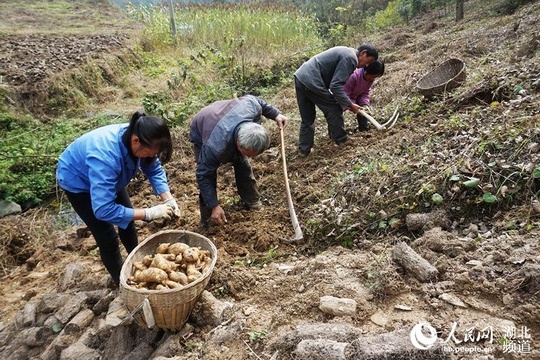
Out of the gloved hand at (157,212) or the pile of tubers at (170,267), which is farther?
the gloved hand at (157,212)

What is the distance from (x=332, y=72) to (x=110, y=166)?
284cm

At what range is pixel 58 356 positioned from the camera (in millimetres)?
2787

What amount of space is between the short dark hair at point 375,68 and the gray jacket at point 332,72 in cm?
20

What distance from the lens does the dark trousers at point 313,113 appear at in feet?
14.7

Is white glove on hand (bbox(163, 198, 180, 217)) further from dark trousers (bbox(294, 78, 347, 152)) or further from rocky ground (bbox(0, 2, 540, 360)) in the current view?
dark trousers (bbox(294, 78, 347, 152))

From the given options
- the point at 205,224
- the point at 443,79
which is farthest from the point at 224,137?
the point at 443,79

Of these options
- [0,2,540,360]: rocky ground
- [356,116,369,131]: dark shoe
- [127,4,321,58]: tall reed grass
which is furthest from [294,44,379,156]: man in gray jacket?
[127,4,321,58]: tall reed grass

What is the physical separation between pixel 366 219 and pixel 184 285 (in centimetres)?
159

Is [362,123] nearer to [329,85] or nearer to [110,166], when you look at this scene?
[329,85]

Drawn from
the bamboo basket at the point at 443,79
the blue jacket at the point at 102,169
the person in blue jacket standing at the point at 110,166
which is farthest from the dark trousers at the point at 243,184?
the bamboo basket at the point at 443,79

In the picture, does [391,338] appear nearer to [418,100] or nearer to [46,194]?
[418,100]

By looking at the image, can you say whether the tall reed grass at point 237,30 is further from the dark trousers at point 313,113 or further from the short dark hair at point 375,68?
the short dark hair at point 375,68

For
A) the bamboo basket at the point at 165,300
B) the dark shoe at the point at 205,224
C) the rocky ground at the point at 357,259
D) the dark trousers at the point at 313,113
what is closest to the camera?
the rocky ground at the point at 357,259

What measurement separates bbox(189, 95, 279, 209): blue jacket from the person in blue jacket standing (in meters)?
0.37
